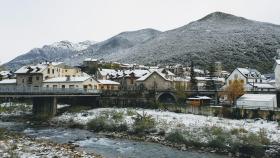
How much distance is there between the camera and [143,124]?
2168 inches

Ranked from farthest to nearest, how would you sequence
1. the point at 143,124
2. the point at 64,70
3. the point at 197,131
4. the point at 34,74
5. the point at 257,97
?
the point at 64,70
the point at 34,74
the point at 257,97
the point at 143,124
the point at 197,131

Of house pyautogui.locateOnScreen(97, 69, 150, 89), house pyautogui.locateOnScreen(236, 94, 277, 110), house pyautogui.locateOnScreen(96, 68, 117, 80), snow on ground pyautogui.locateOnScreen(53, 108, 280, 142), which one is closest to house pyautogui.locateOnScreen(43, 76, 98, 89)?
house pyautogui.locateOnScreen(97, 69, 150, 89)

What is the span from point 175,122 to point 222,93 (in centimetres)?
2825

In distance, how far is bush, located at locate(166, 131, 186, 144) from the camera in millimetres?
46175

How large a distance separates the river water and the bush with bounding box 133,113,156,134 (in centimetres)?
518

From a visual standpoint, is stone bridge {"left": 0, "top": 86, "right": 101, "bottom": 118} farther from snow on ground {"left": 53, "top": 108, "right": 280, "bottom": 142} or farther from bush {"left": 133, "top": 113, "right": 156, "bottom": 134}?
bush {"left": 133, "top": 113, "right": 156, "bottom": 134}

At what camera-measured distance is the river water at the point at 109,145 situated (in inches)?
1545

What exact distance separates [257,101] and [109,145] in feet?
110

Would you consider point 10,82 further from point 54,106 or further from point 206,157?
point 206,157

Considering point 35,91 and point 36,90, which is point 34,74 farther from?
point 35,91

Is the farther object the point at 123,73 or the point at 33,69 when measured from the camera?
the point at 123,73

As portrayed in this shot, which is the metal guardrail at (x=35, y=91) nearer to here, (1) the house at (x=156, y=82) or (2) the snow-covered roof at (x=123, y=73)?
(1) the house at (x=156, y=82)

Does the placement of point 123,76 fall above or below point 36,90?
above

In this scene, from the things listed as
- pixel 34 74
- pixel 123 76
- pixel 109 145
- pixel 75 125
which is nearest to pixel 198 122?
pixel 109 145
